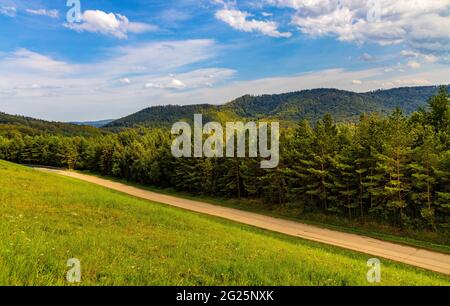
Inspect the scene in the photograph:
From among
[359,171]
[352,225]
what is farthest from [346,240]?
[359,171]

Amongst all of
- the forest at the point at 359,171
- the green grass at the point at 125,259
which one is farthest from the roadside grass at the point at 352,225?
the green grass at the point at 125,259

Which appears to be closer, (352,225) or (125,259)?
(125,259)

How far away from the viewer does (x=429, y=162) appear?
38188mm

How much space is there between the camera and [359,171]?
42.4 meters

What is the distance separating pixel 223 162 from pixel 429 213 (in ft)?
130

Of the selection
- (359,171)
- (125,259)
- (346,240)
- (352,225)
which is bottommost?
(352,225)

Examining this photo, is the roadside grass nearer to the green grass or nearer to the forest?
the forest

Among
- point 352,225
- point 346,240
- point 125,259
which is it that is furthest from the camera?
point 352,225

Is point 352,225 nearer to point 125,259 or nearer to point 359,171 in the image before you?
point 359,171

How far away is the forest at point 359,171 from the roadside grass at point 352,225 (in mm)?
1184

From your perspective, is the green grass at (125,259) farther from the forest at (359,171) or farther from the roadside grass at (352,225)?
the forest at (359,171)

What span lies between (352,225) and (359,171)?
25.7 feet
